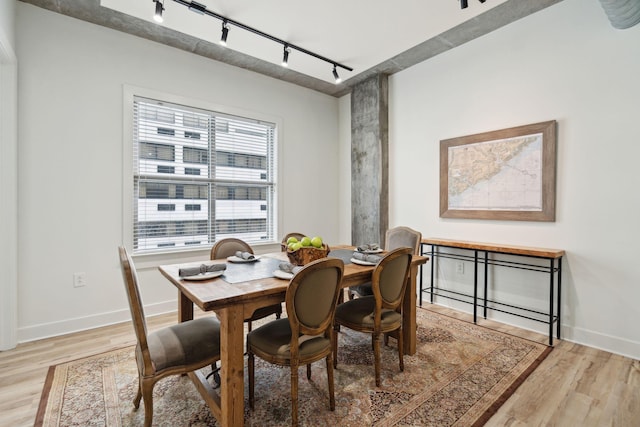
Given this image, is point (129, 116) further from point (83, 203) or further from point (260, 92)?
point (260, 92)

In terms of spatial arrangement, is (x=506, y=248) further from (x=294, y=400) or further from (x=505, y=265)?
(x=294, y=400)

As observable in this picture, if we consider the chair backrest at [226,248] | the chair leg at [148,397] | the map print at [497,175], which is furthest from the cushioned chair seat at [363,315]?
the map print at [497,175]

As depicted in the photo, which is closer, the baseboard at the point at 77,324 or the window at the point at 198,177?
the baseboard at the point at 77,324

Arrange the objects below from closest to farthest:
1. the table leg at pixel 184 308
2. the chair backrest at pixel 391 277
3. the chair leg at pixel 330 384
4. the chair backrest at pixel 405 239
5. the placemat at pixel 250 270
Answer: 1. the chair leg at pixel 330 384
2. the placemat at pixel 250 270
3. the chair backrest at pixel 391 277
4. the table leg at pixel 184 308
5. the chair backrest at pixel 405 239

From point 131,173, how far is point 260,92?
1955 millimetres

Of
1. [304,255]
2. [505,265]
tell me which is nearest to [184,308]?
[304,255]

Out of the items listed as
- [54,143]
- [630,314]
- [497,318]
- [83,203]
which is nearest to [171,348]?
[83,203]

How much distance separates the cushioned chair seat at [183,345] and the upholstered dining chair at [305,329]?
0.24 metres

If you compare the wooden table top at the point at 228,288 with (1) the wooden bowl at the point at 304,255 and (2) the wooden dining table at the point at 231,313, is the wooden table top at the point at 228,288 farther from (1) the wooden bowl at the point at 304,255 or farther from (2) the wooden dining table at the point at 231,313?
(1) the wooden bowl at the point at 304,255

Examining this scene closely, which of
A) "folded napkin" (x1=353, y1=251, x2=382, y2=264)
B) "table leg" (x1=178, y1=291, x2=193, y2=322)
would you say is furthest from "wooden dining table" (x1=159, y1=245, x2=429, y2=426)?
"folded napkin" (x1=353, y1=251, x2=382, y2=264)

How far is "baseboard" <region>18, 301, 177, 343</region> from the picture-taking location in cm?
279

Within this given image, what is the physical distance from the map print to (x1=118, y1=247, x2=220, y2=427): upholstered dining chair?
9.81 feet

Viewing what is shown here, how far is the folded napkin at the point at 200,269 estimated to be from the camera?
6.40 feet

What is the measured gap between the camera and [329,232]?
503cm
